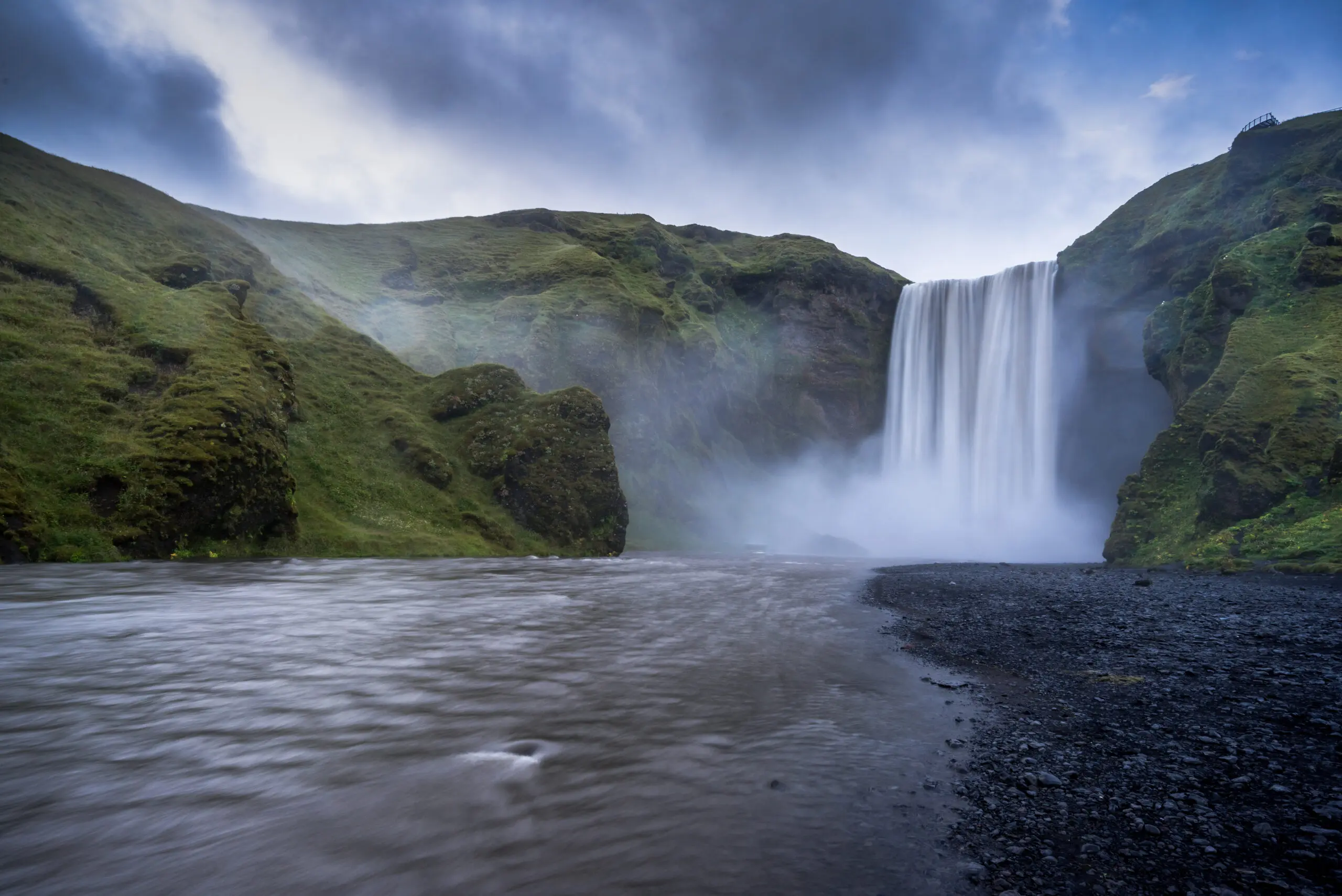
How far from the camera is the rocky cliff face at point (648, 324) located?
78188 millimetres

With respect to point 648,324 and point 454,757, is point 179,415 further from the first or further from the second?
point 648,324

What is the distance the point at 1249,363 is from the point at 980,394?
45498 millimetres

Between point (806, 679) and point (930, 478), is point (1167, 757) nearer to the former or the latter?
point (806, 679)

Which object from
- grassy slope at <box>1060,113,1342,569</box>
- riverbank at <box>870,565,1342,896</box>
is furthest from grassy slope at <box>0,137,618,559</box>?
grassy slope at <box>1060,113,1342,569</box>

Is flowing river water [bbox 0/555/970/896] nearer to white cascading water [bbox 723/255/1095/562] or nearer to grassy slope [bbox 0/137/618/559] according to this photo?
grassy slope [bbox 0/137/618/559]

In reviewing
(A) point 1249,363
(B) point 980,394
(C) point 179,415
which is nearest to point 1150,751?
(C) point 179,415

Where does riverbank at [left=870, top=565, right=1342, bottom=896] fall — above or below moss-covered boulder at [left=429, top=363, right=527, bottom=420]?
below

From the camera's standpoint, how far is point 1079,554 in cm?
6625

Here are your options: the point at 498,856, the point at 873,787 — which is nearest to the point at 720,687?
the point at 873,787

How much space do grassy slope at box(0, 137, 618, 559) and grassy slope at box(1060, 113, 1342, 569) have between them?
127ft

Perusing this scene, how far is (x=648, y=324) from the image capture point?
296 ft

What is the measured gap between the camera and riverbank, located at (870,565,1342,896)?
15.2 feet

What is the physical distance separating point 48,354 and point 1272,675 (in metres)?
42.8

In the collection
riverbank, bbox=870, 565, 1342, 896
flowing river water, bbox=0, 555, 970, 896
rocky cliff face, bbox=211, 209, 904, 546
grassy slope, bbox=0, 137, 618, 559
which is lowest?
flowing river water, bbox=0, 555, 970, 896
